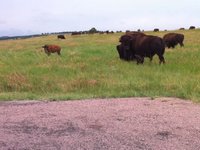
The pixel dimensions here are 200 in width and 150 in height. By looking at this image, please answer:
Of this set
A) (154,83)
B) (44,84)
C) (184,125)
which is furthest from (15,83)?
(184,125)

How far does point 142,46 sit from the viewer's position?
21.0 m

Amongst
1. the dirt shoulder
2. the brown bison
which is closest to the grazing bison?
the brown bison

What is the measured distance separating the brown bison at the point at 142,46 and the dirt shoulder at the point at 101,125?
10.2 meters

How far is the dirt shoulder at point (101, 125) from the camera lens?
670cm

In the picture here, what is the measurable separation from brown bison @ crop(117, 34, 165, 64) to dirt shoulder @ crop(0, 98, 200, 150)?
33.5 feet

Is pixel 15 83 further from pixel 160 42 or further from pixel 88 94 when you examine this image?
pixel 160 42

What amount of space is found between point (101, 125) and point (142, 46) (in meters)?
13.4

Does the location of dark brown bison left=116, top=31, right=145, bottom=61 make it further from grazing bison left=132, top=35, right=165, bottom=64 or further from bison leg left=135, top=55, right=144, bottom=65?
bison leg left=135, top=55, right=144, bottom=65

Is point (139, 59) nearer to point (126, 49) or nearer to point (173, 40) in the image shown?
point (126, 49)

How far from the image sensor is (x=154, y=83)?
12922 millimetres

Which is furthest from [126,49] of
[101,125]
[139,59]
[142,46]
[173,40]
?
[101,125]

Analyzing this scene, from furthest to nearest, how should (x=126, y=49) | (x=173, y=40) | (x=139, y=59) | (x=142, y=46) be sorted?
(x=173, y=40) < (x=126, y=49) < (x=142, y=46) < (x=139, y=59)

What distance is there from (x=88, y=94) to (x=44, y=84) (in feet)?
7.45

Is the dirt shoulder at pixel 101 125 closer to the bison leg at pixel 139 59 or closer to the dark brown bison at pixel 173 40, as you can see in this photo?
the bison leg at pixel 139 59
